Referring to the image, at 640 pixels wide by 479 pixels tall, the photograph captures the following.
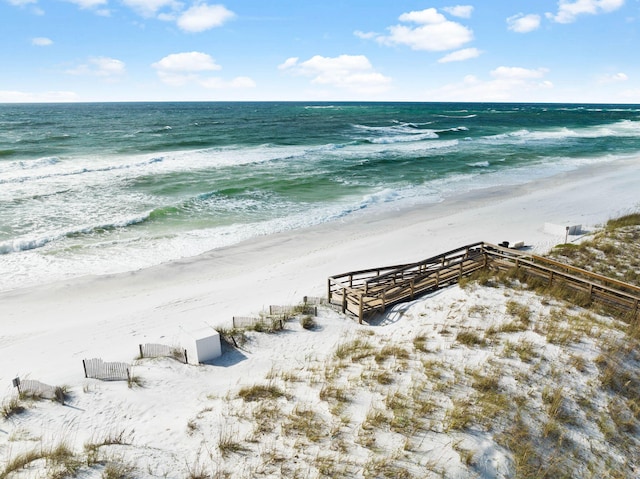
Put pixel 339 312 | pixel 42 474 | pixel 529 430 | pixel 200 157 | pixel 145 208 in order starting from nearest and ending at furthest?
1. pixel 42 474
2. pixel 529 430
3. pixel 339 312
4. pixel 145 208
5. pixel 200 157

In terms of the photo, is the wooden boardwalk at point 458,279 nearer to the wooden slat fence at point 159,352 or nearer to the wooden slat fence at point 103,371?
the wooden slat fence at point 159,352

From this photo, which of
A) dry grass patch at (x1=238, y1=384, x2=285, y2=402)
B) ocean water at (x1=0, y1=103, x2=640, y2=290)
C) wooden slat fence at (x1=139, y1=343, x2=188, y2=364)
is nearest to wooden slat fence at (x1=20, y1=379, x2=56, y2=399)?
wooden slat fence at (x1=139, y1=343, x2=188, y2=364)

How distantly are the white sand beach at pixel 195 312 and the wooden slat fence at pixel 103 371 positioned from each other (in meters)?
0.20

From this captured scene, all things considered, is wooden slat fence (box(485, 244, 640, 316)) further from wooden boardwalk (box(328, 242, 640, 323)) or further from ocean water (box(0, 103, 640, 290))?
ocean water (box(0, 103, 640, 290))

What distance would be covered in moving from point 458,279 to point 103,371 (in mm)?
11431

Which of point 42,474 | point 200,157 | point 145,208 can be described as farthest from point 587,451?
point 200,157

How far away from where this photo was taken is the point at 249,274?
755 inches

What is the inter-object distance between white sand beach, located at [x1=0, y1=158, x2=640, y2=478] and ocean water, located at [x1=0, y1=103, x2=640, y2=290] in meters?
2.15

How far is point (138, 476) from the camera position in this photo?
6.62 m

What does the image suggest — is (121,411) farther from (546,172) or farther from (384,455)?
(546,172)

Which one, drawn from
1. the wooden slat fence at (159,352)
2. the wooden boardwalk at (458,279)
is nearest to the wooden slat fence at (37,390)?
the wooden slat fence at (159,352)

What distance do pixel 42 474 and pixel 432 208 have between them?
26.6m

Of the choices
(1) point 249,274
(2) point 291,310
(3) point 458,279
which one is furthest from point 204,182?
Answer: (3) point 458,279

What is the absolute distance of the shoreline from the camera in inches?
551
